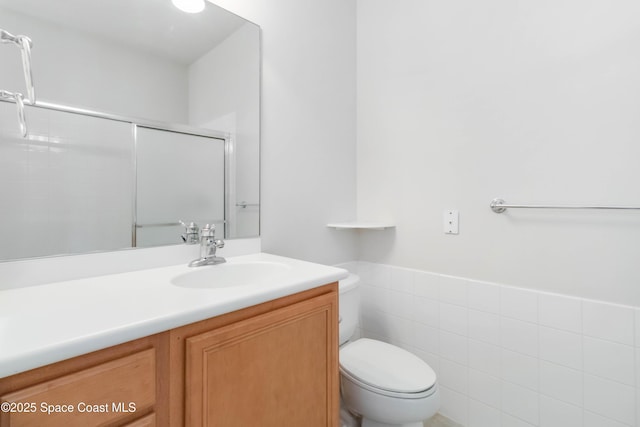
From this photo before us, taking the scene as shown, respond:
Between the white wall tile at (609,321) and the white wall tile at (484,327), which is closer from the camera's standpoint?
the white wall tile at (609,321)

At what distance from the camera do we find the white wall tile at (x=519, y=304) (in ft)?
3.92

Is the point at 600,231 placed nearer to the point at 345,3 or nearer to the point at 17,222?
the point at 345,3

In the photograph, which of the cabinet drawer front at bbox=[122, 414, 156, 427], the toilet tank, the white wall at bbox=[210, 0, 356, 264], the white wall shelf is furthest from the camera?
the white wall shelf

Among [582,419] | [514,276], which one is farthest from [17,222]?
[582,419]

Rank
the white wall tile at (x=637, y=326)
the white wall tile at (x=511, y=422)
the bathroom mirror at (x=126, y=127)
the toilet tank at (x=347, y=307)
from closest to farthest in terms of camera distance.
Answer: the bathroom mirror at (x=126, y=127), the white wall tile at (x=637, y=326), the white wall tile at (x=511, y=422), the toilet tank at (x=347, y=307)

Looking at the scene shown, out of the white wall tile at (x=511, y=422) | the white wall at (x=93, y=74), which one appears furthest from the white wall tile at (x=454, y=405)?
the white wall at (x=93, y=74)

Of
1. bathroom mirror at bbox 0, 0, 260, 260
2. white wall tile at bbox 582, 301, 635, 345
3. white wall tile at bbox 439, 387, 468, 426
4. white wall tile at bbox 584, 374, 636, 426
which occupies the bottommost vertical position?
white wall tile at bbox 439, 387, 468, 426

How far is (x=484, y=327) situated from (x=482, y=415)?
39cm

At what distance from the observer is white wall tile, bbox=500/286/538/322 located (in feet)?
3.92

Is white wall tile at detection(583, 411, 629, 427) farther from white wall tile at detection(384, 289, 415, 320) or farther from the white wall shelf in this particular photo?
the white wall shelf

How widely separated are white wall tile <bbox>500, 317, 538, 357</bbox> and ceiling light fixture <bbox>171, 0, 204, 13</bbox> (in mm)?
1779

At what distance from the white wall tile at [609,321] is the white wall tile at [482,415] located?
1.71ft

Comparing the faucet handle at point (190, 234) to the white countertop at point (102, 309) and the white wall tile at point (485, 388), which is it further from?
the white wall tile at point (485, 388)

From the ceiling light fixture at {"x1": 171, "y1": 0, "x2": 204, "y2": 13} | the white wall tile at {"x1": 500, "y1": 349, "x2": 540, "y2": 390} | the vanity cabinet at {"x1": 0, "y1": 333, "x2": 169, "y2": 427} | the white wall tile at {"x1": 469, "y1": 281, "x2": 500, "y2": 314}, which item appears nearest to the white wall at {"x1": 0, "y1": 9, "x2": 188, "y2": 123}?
the ceiling light fixture at {"x1": 171, "y1": 0, "x2": 204, "y2": 13}
